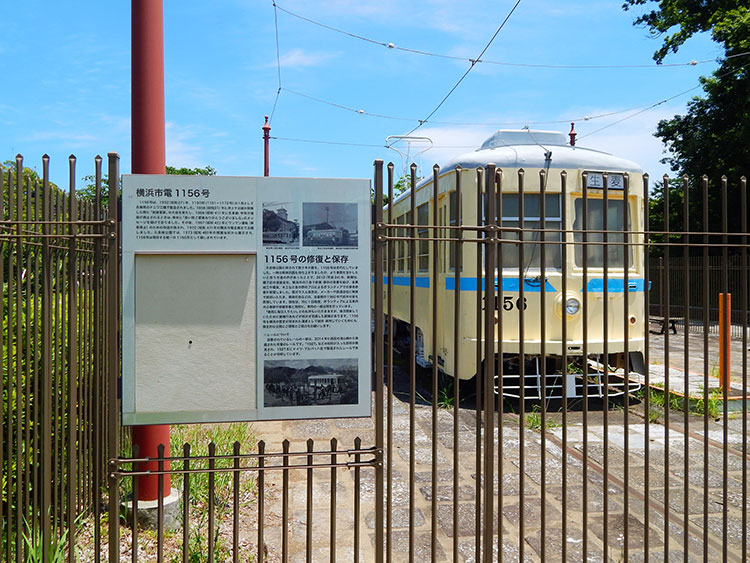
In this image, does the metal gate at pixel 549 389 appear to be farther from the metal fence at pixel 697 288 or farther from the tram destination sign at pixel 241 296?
the metal fence at pixel 697 288

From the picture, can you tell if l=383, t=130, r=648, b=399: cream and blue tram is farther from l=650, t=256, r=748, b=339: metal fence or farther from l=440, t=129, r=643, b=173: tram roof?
l=650, t=256, r=748, b=339: metal fence

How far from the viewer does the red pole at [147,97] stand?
358 centimetres

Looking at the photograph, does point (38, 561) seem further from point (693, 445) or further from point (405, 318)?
point (405, 318)

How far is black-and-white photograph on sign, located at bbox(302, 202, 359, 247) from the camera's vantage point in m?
2.73

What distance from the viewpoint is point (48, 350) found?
2.96 m

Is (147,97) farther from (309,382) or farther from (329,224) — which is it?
(309,382)

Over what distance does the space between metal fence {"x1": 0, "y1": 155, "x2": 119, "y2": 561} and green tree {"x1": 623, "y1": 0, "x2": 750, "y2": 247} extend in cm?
2067

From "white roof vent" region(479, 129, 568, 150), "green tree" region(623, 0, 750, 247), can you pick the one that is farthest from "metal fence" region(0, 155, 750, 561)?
"green tree" region(623, 0, 750, 247)

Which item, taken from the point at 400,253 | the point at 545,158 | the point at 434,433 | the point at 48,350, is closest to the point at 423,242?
the point at 400,253

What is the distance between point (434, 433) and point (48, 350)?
74.9 inches

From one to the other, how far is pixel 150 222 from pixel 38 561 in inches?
71.0

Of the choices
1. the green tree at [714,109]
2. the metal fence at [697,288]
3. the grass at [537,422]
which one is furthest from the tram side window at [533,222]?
the green tree at [714,109]

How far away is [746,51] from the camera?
1894 centimetres

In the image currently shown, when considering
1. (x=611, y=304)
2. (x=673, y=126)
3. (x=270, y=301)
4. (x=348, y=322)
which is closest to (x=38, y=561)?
(x=270, y=301)
